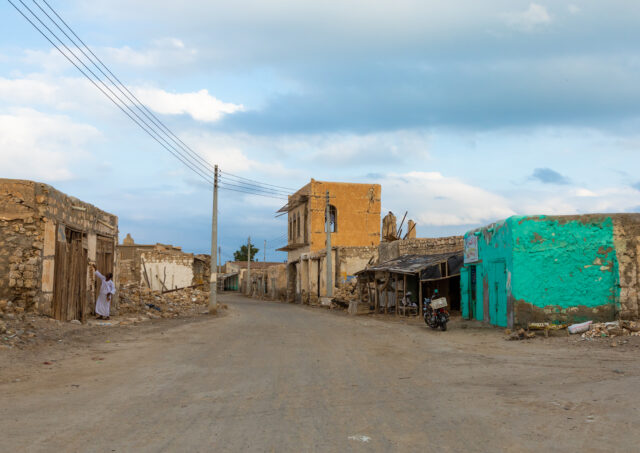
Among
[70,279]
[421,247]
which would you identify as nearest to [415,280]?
[421,247]

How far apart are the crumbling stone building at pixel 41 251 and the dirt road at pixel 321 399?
3307 mm

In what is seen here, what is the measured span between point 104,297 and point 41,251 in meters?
5.48

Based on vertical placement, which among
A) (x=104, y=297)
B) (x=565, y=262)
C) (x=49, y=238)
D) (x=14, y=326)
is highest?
(x=49, y=238)

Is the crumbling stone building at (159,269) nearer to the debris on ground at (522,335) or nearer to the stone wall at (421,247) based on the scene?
the stone wall at (421,247)

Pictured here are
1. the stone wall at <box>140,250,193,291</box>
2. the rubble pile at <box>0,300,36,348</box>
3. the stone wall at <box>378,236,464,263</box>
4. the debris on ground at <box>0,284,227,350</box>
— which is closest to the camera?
the rubble pile at <box>0,300,36,348</box>

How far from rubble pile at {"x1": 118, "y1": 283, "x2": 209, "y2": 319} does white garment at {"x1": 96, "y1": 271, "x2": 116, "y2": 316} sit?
2773mm

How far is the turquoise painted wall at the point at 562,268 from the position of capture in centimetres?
1648

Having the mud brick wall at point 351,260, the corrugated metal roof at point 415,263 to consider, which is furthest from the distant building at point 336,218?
the corrugated metal roof at point 415,263

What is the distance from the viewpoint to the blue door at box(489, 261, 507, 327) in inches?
708

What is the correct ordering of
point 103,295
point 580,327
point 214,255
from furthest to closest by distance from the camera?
point 214,255, point 103,295, point 580,327

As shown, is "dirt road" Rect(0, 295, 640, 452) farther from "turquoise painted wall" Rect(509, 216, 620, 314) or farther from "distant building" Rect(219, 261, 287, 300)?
"distant building" Rect(219, 261, 287, 300)

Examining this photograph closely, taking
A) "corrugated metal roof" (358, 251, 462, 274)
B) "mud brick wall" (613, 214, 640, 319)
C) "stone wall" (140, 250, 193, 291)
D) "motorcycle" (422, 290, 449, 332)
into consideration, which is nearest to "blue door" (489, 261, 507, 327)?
"motorcycle" (422, 290, 449, 332)

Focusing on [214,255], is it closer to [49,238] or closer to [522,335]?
[49,238]

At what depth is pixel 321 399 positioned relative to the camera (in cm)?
708
